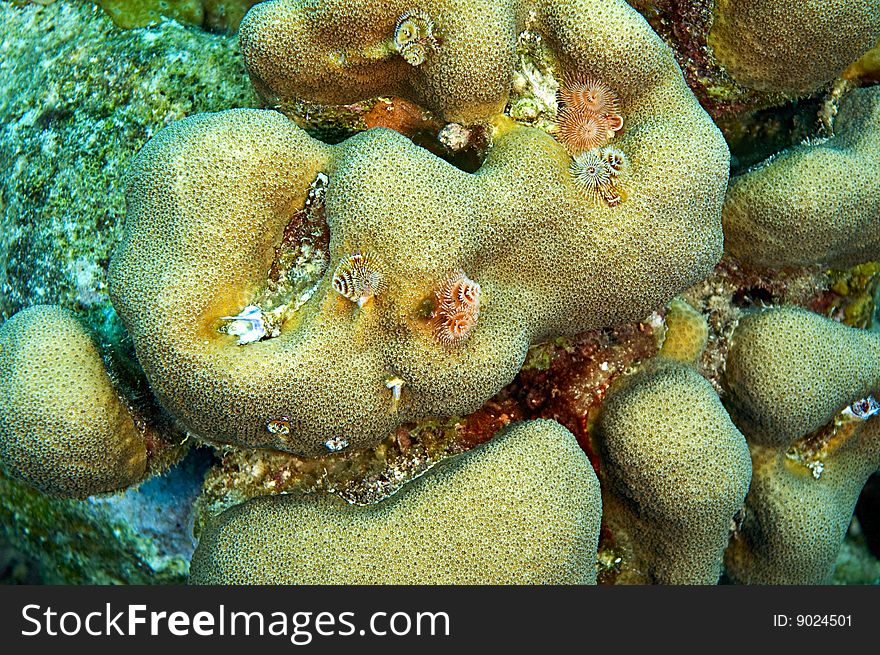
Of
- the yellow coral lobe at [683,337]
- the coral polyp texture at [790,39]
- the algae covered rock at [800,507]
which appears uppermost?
the coral polyp texture at [790,39]

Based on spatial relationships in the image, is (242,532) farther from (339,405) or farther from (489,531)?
(489,531)

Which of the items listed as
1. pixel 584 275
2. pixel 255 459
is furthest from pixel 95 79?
pixel 584 275

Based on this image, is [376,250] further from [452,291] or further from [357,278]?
[452,291]

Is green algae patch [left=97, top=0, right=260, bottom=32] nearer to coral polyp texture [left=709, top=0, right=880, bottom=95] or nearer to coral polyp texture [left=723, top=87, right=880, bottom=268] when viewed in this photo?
coral polyp texture [left=709, top=0, right=880, bottom=95]

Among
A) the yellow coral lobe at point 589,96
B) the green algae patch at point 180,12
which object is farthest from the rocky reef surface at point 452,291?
Answer: the green algae patch at point 180,12

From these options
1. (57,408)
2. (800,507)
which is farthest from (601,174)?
(57,408)

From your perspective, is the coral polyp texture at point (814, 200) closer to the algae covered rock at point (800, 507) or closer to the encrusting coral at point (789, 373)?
the encrusting coral at point (789, 373)
